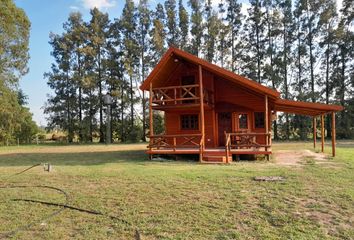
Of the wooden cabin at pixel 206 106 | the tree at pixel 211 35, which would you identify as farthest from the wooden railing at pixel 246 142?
the tree at pixel 211 35

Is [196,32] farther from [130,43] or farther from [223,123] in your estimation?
[223,123]

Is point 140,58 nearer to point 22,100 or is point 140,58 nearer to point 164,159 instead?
point 22,100

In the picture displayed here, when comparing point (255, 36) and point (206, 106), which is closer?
point (206, 106)

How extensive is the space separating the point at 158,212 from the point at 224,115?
37.6ft

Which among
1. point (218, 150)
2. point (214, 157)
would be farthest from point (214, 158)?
point (218, 150)

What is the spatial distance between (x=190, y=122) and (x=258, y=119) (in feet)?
12.8

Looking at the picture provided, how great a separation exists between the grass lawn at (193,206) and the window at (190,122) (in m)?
7.74

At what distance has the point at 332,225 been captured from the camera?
16.5ft

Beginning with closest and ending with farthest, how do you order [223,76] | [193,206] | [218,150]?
1. [193,206]
2. [218,150]
3. [223,76]

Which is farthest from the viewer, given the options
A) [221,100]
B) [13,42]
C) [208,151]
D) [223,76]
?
[13,42]

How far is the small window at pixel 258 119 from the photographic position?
669 inches

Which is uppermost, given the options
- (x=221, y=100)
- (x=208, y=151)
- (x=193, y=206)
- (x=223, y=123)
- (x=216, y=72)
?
(x=216, y=72)

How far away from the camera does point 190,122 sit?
16844mm

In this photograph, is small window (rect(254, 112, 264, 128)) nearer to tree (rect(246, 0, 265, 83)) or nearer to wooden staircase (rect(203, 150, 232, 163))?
wooden staircase (rect(203, 150, 232, 163))
